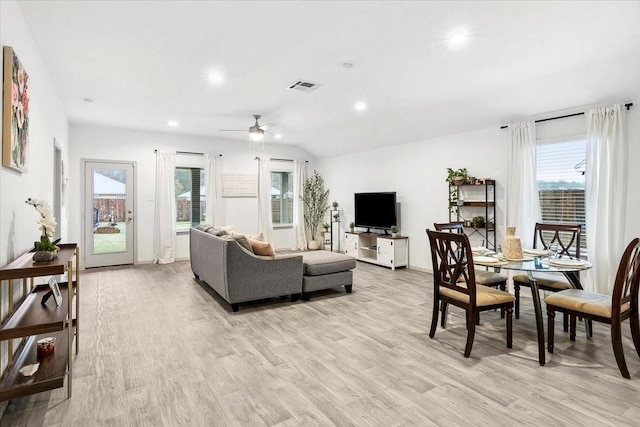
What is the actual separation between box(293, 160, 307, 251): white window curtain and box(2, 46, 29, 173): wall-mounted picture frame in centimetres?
633

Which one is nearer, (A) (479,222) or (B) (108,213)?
(A) (479,222)

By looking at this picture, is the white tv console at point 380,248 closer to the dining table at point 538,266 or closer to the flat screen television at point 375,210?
the flat screen television at point 375,210

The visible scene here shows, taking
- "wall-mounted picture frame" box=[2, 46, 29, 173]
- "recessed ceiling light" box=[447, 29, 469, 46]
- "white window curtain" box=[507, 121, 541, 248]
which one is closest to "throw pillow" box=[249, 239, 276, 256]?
"wall-mounted picture frame" box=[2, 46, 29, 173]

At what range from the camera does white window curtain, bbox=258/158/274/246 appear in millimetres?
8195

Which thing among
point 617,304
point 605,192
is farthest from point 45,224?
point 605,192

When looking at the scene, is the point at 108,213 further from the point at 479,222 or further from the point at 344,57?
the point at 479,222

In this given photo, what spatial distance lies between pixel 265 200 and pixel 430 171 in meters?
3.88

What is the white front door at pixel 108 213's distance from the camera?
650cm

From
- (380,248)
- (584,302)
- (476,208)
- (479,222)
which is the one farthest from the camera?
(380,248)

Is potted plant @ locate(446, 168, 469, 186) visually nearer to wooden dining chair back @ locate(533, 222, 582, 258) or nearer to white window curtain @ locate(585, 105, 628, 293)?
wooden dining chair back @ locate(533, 222, 582, 258)

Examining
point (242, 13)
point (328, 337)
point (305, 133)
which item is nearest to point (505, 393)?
point (328, 337)

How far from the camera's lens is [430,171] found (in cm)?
619

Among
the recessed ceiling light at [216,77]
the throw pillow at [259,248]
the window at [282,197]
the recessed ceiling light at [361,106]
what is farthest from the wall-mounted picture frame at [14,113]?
the window at [282,197]

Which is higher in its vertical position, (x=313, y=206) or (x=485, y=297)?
(x=313, y=206)
